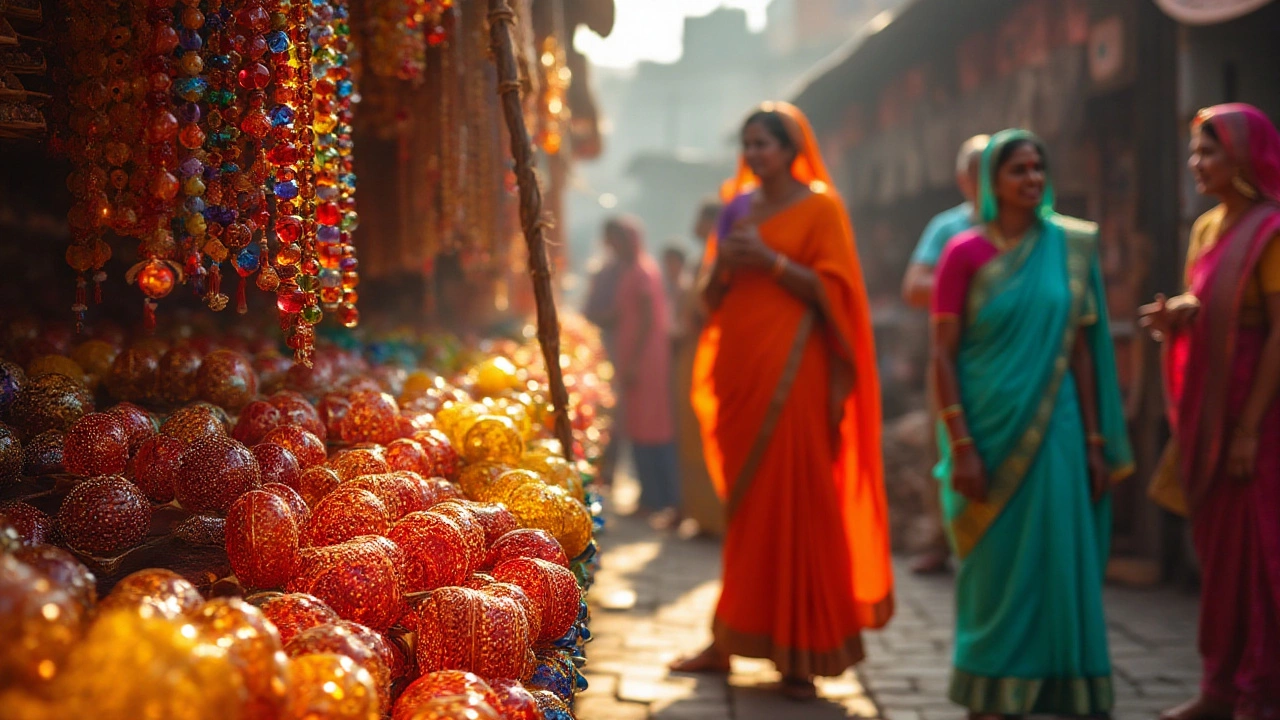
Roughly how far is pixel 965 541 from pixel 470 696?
2.80 metres

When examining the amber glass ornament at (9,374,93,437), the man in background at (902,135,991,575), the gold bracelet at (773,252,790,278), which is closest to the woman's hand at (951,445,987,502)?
the gold bracelet at (773,252,790,278)

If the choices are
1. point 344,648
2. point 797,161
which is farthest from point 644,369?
point 344,648

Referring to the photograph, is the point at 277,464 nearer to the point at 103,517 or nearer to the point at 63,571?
the point at 103,517

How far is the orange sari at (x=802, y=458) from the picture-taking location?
3869mm

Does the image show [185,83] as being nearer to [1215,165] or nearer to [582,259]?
[1215,165]

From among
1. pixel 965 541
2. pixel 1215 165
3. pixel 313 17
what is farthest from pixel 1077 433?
pixel 313 17

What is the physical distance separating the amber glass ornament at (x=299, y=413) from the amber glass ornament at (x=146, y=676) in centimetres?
122

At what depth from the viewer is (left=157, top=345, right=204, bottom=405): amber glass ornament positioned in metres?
2.44

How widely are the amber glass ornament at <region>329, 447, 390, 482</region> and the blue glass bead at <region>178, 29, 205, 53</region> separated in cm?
83

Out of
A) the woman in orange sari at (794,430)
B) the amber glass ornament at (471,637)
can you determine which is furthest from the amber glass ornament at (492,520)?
the woman in orange sari at (794,430)

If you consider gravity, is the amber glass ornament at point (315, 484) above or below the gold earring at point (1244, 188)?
below

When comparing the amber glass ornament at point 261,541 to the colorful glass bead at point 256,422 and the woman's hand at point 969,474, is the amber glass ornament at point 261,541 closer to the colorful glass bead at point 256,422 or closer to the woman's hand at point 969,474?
the colorful glass bead at point 256,422

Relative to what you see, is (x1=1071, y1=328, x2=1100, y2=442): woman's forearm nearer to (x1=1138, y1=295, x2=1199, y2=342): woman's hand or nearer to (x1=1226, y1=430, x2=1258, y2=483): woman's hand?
(x1=1138, y1=295, x2=1199, y2=342): woman's hand

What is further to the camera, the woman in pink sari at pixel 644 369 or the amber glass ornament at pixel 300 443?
the woman in pink sari at pixel 644 369
